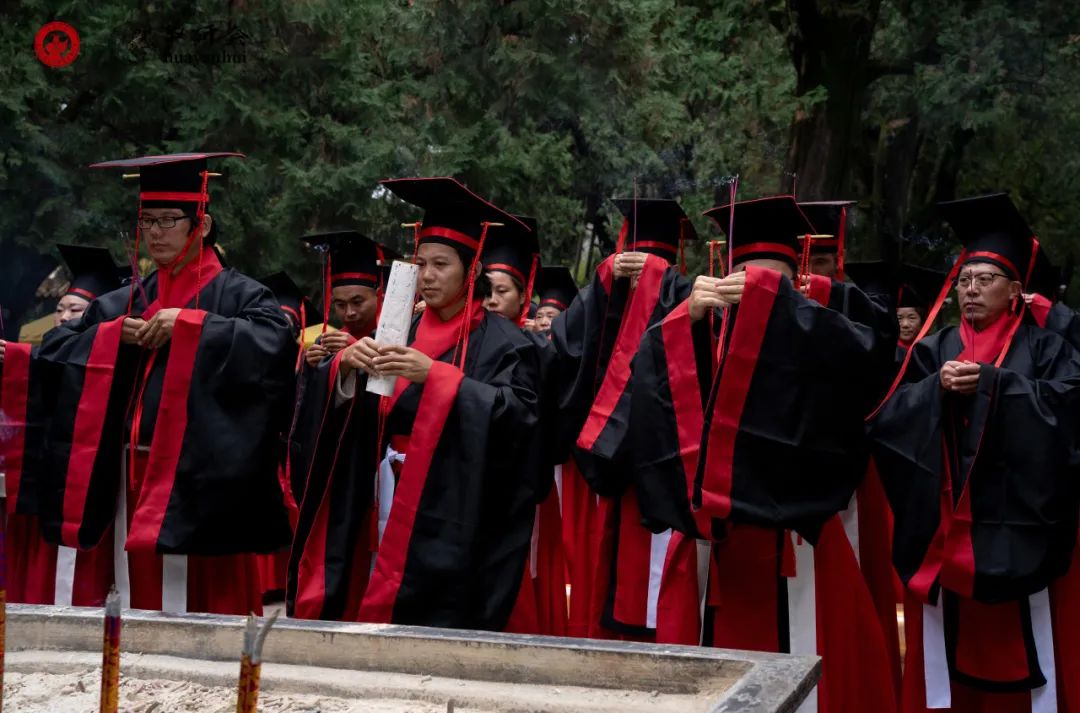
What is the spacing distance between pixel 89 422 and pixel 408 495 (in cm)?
149

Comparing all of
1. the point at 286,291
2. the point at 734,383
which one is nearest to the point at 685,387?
the point at 734,383

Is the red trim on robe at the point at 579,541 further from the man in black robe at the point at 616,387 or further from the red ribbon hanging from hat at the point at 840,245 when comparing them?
the red ribbon hanging from hat at the point at 840,245

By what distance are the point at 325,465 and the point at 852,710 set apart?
2.30 meters

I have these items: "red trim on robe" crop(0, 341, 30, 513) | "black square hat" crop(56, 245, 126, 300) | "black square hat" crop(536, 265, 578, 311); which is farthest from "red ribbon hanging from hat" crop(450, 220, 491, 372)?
"black square hat" crop(536, 265, 578, 311)

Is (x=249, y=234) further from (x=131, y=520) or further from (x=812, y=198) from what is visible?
(x=131, y=520)

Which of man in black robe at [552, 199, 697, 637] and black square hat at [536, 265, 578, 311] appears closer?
man in black robe at [552, 199, 697, 637]

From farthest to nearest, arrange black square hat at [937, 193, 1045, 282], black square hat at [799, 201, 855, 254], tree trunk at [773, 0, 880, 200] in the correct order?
tree trunk at [773, 0, 880, 200] < black square hat at [799, 201, 855, 254] < black square hat at [937, 193, 1045, 282]

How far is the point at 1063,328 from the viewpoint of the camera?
5.75m

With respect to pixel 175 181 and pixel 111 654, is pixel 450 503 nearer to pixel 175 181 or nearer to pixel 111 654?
pixel 175 181

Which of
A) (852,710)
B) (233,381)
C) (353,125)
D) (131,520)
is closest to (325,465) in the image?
(233,381)

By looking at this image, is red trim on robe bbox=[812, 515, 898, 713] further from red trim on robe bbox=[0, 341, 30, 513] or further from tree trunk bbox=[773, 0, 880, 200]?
tree trunk bbox=[773, 0, 880, 200]

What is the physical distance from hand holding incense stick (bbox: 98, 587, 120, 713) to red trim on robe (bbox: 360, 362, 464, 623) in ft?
8.23

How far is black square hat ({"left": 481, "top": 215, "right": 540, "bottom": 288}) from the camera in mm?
7277

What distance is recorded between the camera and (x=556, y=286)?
10.5m
